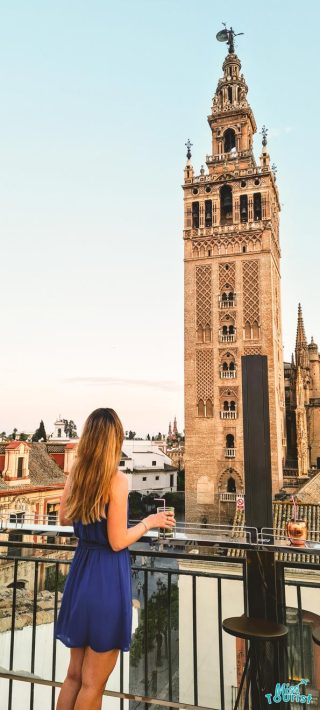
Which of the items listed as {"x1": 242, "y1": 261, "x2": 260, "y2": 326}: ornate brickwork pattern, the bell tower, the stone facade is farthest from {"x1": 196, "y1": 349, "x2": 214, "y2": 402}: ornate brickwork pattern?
the stone facade

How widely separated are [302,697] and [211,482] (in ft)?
77.1

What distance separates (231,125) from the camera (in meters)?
30.2

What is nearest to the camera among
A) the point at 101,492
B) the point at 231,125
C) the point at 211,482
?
the point at 101,492

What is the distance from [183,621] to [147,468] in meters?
34.4

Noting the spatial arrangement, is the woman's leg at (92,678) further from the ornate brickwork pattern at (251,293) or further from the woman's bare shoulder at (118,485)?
the ornate brickwork pattern at (251,293)

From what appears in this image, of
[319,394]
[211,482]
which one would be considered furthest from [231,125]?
[211,482]

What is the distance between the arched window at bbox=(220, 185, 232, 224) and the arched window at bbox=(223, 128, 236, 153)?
12.2 feet

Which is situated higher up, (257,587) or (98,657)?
(257,587)

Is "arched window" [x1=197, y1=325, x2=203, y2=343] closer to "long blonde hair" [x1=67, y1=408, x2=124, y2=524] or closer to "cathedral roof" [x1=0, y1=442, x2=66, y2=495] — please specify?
"cathedral roof" [x1=0, y1=442, x2=66, y2=495]

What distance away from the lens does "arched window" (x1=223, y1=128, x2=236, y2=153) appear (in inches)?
1201

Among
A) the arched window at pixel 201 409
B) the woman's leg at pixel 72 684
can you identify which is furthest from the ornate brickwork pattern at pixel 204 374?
the woman's leg at pixel 72 684

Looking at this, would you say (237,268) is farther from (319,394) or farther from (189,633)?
(189,633)

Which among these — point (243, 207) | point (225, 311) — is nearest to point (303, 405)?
point (225, 311)

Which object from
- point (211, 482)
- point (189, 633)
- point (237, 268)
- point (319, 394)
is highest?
point (237, 268)
